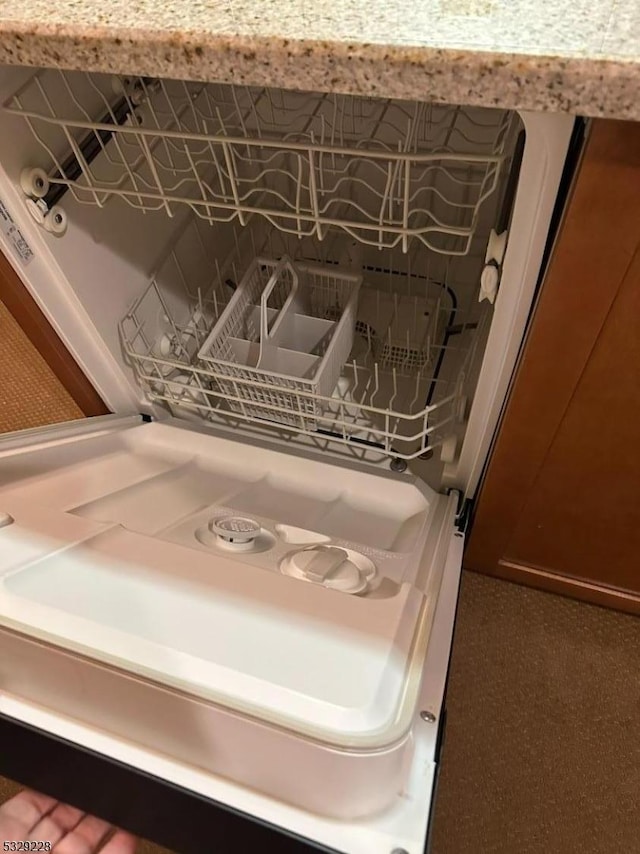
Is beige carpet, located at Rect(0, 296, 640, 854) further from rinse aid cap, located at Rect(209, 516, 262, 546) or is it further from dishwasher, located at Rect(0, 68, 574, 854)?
rinse aid cap, located at Rect(209, 516, 262, 546)

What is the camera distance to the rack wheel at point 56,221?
83cm

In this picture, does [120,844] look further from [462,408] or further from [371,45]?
[371,45]

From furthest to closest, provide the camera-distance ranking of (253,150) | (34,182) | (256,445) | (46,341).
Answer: (253,150)
(256,445)
(46,341)
(34,182)

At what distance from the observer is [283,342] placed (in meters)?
1.11

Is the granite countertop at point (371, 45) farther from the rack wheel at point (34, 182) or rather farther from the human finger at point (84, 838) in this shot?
the human finger at point (84, 838)

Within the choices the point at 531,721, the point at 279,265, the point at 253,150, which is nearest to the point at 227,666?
the point at 279,265

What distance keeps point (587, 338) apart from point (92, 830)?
3.01ft

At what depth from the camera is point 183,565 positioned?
66cm

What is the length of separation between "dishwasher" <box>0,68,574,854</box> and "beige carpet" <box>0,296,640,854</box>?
260 mm

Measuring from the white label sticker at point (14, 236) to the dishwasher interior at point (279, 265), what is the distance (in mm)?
33

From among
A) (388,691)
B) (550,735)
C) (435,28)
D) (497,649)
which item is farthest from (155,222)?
(550,735)

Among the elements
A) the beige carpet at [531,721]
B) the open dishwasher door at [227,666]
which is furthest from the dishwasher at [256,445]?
the beige carpet at [531,721]

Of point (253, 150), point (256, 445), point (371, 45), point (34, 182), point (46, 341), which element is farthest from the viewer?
point (253, 150)

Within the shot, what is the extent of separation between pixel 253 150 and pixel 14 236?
0.58 metres
